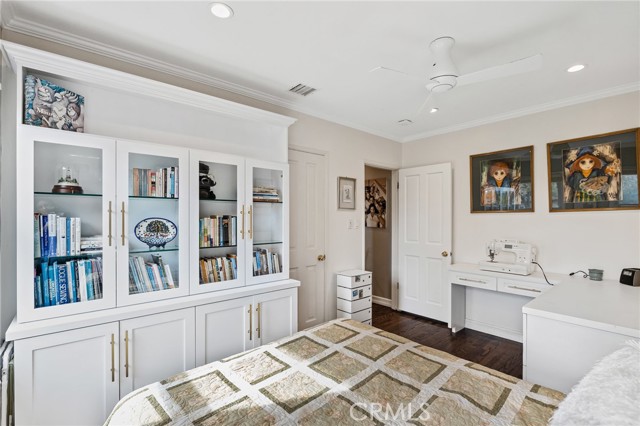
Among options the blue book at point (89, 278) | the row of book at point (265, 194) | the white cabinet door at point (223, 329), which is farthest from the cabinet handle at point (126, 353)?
the row of book at point (265, 194)

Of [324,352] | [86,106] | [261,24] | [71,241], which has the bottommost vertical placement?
[324,352]

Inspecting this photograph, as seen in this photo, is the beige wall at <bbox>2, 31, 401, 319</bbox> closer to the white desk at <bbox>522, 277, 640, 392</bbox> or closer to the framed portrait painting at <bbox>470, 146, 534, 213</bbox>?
the framed portrait painting at <bbox>470, 146, 534, 213</bbox>

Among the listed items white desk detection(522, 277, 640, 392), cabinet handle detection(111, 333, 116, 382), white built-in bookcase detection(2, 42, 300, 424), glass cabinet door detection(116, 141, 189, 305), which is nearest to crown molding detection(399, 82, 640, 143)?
white desk detection(522, 277, 640, 392)

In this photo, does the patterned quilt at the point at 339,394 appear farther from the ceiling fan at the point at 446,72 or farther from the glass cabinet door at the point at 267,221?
the ceiling fan at the point at 446,72

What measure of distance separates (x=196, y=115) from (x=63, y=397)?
1.99 m

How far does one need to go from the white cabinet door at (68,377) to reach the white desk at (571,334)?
250 centimetres

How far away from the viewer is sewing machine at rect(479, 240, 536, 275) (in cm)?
290

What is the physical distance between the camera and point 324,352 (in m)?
1.65

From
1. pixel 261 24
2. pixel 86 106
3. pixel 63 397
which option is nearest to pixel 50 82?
pixel 86 106

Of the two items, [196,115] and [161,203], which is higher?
[196,115]

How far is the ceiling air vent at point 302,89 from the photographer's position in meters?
2.60

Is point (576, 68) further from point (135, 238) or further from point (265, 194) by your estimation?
point (135, 238)

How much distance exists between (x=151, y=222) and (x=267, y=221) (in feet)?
3.04

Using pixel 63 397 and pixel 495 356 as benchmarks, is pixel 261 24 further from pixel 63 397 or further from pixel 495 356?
pixel 495 356
